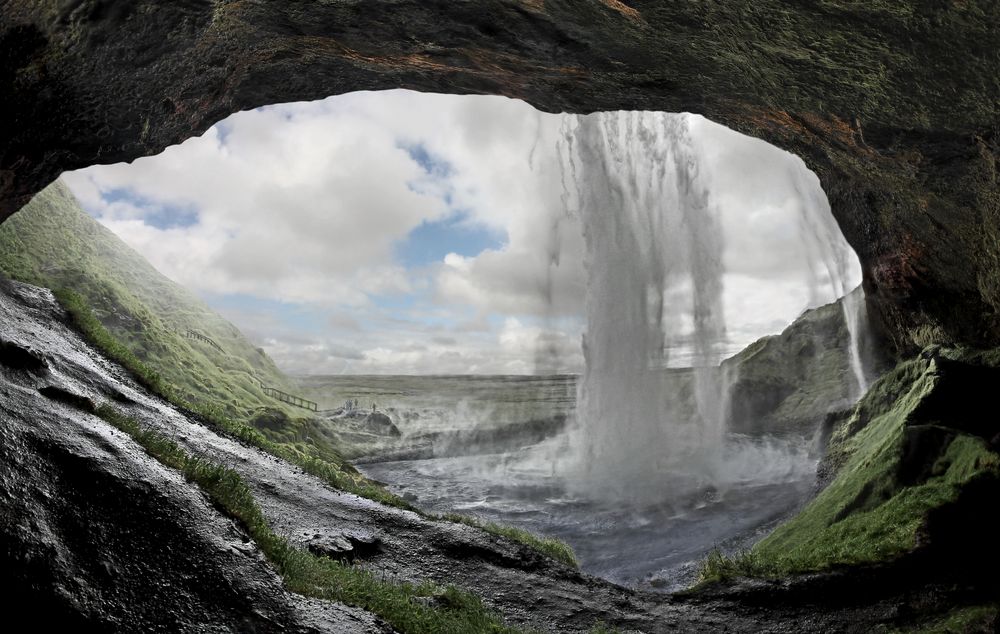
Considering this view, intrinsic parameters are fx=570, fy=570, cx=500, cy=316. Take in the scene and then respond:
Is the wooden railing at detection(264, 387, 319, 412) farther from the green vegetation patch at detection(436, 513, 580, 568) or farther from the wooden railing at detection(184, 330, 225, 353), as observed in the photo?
the green vegetation patch at detection(436, 513, 580, 568)

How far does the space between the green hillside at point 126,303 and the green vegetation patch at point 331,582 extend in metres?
14.7

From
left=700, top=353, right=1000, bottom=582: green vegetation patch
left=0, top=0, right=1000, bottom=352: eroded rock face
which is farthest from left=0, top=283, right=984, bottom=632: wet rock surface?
left=0, top=0, right=1000, bottom=352: eroded rock face

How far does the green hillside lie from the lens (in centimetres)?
2941

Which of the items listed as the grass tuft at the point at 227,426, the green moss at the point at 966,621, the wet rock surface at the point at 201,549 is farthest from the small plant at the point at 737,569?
the grass tuft at the point at 227,426

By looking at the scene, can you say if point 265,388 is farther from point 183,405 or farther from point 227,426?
point 227,426

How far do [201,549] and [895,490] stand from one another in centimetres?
1475

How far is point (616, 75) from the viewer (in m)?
12.3

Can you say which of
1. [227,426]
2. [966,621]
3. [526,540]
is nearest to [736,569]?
[966,621]

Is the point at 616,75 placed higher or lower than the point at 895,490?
higher

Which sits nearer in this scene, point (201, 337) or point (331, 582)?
point (331, 582)

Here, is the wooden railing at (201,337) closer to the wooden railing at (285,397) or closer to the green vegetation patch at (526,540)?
the wooden railing at (285,397)

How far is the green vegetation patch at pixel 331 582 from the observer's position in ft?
24.0

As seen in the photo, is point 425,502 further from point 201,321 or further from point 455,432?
point 201,321

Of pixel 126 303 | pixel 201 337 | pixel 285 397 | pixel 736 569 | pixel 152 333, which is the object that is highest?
pixel 126 303
